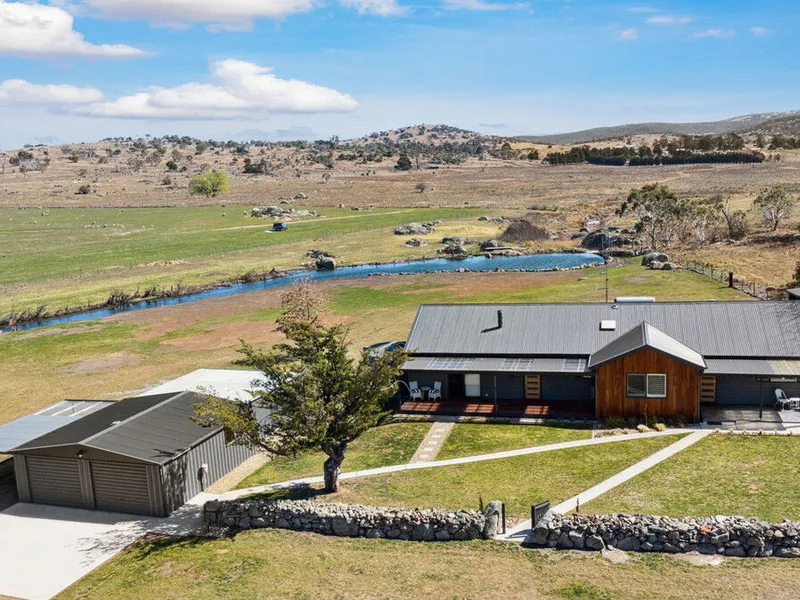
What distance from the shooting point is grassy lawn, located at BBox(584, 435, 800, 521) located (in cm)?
2084

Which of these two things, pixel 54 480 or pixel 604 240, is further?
pixel 604 240

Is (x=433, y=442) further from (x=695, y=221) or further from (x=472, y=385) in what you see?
(x=695, y=221)

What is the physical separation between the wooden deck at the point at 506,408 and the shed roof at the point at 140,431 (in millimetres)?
10193

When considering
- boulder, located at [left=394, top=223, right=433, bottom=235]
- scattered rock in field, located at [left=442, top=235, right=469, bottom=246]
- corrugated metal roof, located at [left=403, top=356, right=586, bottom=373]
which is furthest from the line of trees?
corrugated metal roof, located at [left=403, top=356, right=586, bottom=373]

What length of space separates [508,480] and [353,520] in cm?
619

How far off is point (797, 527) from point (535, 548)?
6471 mm

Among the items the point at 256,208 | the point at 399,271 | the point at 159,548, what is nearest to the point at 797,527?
A: the point at 159,548

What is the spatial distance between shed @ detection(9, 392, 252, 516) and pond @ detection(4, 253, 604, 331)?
38.1 meters

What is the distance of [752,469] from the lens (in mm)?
23750

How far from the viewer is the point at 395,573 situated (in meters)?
18.2

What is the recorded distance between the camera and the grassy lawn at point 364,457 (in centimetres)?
2652

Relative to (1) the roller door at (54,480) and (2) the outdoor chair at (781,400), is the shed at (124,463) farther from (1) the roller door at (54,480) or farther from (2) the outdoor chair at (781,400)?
(2) the outdoor chair at (781,400)

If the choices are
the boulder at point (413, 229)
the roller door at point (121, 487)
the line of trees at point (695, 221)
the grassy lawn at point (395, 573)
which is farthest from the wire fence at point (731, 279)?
the roller door at point (121, 487)

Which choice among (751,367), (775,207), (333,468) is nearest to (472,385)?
(333,468)
